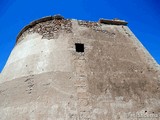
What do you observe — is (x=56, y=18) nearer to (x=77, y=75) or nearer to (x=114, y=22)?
(x=114, y=22)

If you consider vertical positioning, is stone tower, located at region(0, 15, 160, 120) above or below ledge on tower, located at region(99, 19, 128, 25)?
below

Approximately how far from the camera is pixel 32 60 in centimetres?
635

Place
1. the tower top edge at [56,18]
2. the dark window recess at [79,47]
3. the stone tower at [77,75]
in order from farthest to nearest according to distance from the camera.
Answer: the tower top edge at [56,18]
the dark window recess at [79,47]
the stone tower at [77,75]

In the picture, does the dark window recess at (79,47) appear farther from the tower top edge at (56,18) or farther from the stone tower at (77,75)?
the tower top edge at (56,18)

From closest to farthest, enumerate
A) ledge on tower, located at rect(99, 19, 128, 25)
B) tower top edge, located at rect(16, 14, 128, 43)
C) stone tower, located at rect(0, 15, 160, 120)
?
stone tower, located at rect(0, 15, 160, 120), tower top edge, located at rect(16, 14, 128, 43), ledge on tower, located at rect(99, 19, 128, 25)

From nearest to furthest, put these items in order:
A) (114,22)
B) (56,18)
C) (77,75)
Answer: (77,75) < (56,18) < (114,22)

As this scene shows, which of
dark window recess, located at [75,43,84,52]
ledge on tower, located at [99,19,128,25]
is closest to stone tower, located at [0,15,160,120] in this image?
dark window recess, located at [75,43,84,52]

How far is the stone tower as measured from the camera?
521cm

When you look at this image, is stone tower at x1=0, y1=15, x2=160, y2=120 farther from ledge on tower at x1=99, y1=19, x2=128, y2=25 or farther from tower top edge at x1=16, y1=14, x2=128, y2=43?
ledge on tower at x1=99, y1=19, x2=128, y2=25

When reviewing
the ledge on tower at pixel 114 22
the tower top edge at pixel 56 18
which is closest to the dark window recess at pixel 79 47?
the tower top edge at pixel 56 18

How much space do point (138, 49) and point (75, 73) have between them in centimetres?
307

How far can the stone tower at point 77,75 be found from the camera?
17.1 feet

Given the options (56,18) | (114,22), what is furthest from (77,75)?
(114,22)

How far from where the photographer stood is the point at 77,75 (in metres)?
5.86
